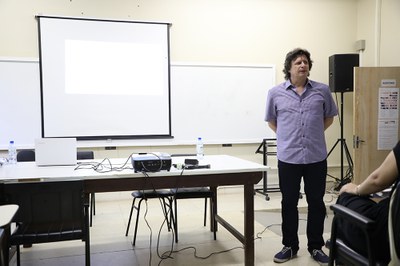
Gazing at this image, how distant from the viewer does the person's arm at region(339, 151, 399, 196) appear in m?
1.45

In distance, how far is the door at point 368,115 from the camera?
14.0 feet

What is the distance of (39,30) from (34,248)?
8.83ft

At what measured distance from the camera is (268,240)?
300 centimetres

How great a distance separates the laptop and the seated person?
1879 mm

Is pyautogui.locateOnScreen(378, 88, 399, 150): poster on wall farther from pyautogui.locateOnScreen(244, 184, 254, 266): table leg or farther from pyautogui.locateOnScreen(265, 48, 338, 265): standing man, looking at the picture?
pyautogui.locateOnScreen(244, 184, 254, 266): table leg

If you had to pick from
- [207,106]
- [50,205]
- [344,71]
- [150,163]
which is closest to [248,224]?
[150,163]

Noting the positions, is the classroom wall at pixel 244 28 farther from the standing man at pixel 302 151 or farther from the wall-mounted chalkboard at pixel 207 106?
the standing man at pixel 302 151

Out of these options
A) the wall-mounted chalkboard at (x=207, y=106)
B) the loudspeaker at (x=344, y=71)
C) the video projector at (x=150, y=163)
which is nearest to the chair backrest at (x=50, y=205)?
the video projector at (x=150, y=163)

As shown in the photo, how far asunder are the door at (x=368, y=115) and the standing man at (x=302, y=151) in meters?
1.98

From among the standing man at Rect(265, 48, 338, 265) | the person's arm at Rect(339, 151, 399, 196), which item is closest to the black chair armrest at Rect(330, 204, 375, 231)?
the person's arm at Rect(339, 151, 399, 196)

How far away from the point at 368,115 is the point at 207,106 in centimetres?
210

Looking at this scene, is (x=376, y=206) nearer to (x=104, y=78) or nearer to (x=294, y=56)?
(x=294, y=56)

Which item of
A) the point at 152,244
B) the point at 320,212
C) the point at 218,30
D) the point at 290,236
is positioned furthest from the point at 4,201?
the point at 218,30

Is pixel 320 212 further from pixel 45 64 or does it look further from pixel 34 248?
pixel 45 64
